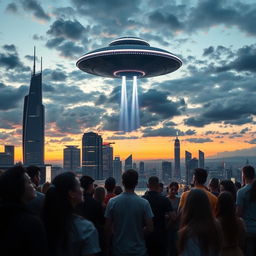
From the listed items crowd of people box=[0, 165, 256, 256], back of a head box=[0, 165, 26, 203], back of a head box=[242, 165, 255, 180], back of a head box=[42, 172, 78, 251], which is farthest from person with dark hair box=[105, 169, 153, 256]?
back of a head box=[0, 165, 26, 203]

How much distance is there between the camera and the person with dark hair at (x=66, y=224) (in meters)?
4.13

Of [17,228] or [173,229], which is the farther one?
[173,229]

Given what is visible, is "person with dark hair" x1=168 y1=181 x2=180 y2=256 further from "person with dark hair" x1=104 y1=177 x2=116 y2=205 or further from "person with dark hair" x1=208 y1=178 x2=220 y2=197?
"person with dark hair" x1=104 y1=177 x2=116 y2=205

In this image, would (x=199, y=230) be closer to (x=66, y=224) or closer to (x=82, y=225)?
(x=82, y=225)

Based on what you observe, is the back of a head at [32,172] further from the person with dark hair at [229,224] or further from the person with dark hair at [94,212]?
the person with dark hair at [229,224]

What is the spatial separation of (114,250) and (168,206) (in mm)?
1828

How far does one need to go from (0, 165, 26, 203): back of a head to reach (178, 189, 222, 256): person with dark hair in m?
2.03

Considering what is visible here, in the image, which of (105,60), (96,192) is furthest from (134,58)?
(96,192)

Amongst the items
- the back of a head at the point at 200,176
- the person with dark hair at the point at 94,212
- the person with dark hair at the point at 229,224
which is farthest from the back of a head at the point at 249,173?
the person with dark hair at the point at 94,212

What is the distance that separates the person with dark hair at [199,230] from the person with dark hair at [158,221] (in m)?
3.32

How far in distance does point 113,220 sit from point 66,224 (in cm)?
280

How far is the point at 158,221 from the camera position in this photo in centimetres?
810

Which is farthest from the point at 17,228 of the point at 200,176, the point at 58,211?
the point at 200,176

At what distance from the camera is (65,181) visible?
14.3 ft
